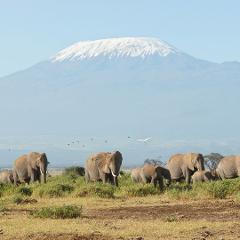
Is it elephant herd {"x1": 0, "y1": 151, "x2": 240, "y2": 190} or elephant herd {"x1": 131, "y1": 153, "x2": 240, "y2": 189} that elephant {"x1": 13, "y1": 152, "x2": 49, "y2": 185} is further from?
elephant herd {"x1": 131, "y1": 153, "x2": 240, "y2": 189}

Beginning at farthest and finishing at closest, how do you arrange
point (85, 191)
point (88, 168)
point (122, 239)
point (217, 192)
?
point (88, 168)
point (85, 191)
point (217, 192)
point (122, 239)

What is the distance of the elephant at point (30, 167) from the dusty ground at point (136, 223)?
1352 centimetres

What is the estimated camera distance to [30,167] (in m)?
41.6

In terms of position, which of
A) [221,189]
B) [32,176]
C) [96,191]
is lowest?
[221,189]

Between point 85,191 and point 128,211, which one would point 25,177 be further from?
point 128,211

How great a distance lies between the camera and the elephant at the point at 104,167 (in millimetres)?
37037

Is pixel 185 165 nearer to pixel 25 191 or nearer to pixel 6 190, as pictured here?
pixel 6 190

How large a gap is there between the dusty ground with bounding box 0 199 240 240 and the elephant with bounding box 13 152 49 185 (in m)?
13.5

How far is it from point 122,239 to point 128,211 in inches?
264

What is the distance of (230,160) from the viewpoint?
129 ft

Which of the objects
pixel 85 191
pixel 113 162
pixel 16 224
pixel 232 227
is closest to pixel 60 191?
pixel 85 191

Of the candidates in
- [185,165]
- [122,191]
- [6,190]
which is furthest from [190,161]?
[6,190]

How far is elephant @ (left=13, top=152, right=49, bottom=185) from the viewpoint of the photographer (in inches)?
1606

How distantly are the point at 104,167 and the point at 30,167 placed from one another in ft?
16.2
